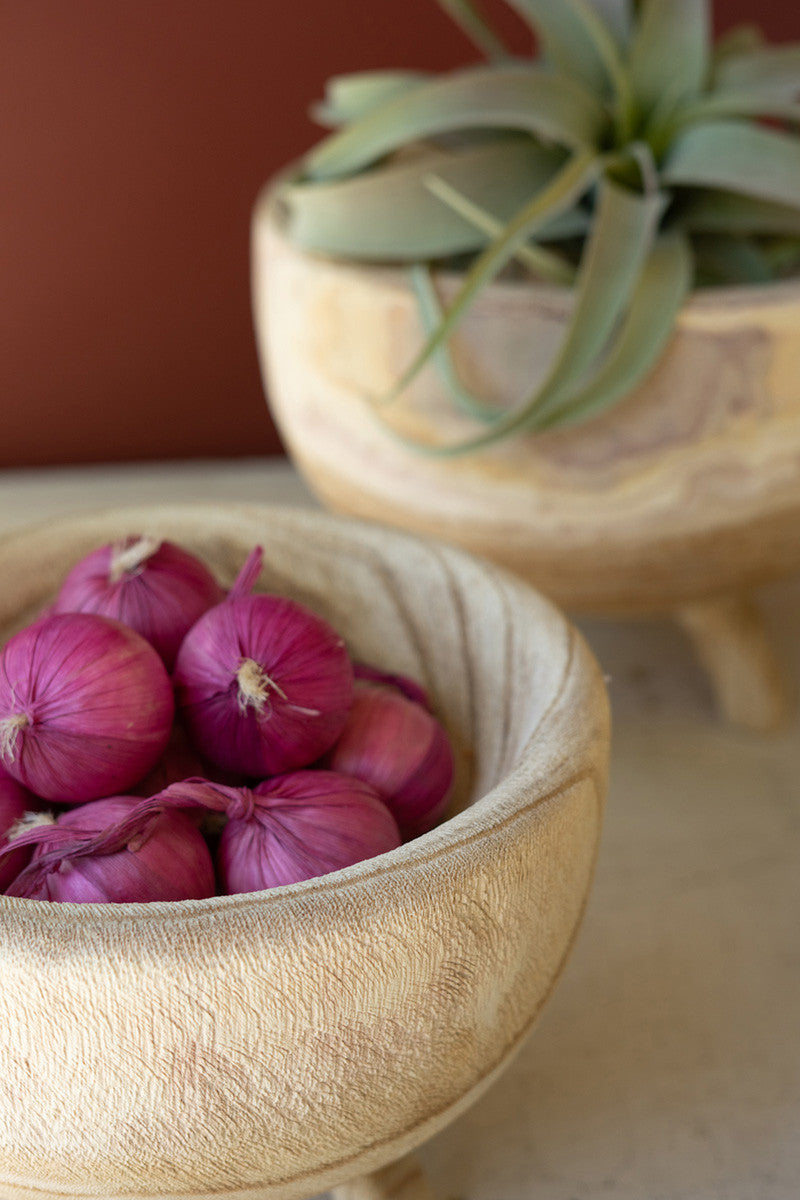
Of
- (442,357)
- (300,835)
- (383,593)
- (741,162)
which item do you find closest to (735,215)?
(741,162)

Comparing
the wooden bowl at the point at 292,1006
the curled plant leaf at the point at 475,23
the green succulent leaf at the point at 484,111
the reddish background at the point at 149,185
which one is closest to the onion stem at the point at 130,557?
the wooden bowl at the point at 292,1006

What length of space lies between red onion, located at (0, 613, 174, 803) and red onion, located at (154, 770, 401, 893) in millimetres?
24

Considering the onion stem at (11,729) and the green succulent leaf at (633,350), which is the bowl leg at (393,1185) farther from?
the green succulent leaf at (633,350)

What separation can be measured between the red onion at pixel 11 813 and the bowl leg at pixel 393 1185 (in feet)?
0.38

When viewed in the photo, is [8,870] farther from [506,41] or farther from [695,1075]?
[506,41]

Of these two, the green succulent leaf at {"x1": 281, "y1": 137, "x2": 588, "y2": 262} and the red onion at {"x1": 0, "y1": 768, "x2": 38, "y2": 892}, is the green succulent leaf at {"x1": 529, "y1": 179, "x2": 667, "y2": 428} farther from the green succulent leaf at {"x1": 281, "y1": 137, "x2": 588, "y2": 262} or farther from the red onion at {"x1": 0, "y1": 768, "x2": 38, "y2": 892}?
the red onion at {"x1": 0, "y1": 768, "x2": 38, "y2": 892}

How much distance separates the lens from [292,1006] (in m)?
0.23

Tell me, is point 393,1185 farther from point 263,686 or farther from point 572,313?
point 572,313

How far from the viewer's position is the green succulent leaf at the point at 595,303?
1.48 ft

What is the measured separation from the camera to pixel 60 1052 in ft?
0.75

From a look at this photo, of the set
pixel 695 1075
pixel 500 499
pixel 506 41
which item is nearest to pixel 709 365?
pixel 500 499

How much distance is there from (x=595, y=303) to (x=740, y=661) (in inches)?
8.1

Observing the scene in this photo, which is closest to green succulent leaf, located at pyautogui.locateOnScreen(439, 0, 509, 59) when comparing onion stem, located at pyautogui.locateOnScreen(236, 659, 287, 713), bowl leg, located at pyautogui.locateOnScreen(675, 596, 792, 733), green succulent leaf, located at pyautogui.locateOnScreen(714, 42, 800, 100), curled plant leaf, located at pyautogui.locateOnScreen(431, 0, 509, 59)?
curled plant leaf, located at pyautogui.locateOnScreen(431, 0, 509, 59)

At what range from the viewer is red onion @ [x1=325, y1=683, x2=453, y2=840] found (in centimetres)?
33
